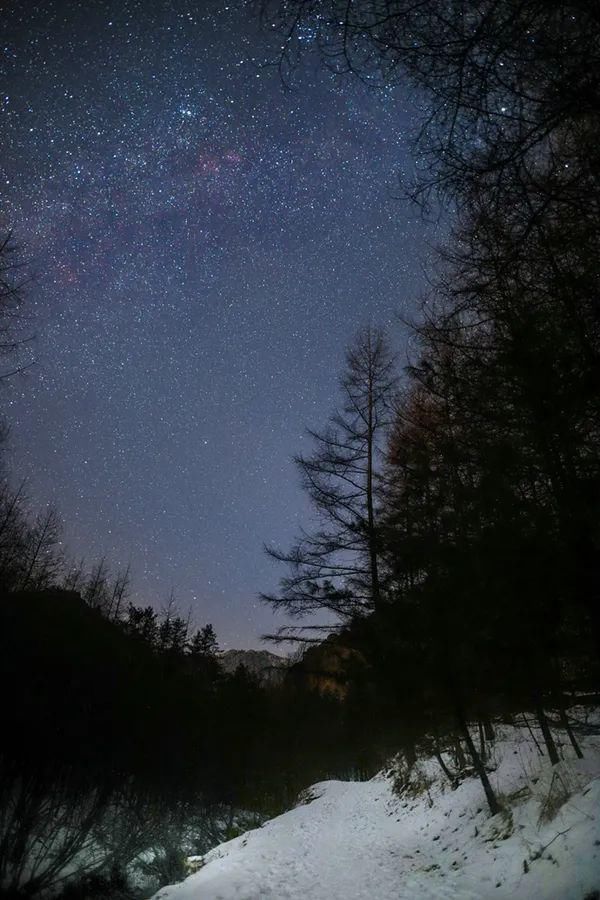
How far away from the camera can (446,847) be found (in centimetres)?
730

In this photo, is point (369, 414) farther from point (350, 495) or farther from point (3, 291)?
point (3, 291)

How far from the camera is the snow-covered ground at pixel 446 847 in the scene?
4.70m

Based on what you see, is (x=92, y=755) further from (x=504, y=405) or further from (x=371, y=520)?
(x=504, y=405)

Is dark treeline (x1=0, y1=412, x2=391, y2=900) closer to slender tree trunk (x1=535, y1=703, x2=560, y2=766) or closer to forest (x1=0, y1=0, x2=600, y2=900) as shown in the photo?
forest (x1=0, y1=0, x2=600, y2=900)

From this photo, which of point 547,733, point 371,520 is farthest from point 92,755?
point 547,733

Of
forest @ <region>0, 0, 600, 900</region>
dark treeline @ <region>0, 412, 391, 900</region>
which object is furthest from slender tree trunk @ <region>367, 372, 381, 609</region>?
dark treeline @ <region>0, 412, 391, 900</region>

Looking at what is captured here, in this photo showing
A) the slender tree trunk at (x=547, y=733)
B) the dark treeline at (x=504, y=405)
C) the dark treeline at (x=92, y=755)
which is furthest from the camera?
the dark treeline at (x=92, y=755)

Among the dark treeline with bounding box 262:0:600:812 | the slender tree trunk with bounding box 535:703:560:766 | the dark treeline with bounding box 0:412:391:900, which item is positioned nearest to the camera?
the dark treeline with bounding box 262:0:600:812

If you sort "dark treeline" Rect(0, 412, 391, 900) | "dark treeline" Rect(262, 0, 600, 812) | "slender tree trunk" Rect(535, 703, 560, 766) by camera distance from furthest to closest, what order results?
"dark treeline" Rect(0, 412, 391, 900) → "slender tree trunk" Rect(535, 703, 560, 766) → "dark treeline" Rect(262, 0, 600, 812)

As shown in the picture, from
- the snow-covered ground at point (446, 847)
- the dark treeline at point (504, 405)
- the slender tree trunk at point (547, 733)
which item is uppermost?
the dark treeline at point (504, 405)

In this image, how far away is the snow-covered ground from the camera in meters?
4.70

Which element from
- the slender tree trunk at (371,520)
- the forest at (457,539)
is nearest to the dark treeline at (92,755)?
the forest at (457,539)

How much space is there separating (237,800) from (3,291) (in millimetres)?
37417

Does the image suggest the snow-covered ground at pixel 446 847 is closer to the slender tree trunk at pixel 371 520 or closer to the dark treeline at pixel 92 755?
the dark treeline at pixel 92 755
